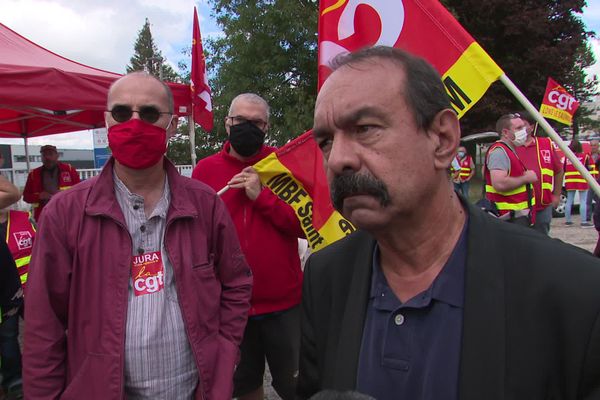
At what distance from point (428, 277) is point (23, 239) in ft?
12.5

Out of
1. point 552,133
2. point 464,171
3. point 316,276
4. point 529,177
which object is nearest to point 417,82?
point 316,276

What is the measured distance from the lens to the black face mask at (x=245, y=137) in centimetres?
293

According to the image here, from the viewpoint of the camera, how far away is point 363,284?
A: 127 centimetres

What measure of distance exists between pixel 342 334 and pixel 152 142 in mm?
1297

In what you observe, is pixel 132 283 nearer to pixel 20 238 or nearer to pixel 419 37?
pixel 419 37

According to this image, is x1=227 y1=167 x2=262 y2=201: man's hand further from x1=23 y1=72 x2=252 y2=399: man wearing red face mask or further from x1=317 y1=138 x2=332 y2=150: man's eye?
x1=317 y1=138 x2=332 y2=150: man's eye

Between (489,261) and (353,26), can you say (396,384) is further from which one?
(353,26)

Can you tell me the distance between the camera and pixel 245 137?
9.65 feet

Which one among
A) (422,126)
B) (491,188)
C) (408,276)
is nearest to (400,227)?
(408,276)

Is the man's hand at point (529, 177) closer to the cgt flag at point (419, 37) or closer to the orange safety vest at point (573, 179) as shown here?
the cgt flag at point (419, 37)

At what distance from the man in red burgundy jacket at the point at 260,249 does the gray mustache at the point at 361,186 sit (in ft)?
5.60

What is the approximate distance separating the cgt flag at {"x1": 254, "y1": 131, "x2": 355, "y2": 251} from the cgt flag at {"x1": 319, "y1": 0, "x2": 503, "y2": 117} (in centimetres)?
56

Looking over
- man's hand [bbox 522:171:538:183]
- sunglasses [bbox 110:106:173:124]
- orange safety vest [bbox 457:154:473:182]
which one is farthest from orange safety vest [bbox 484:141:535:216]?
orange safety vest [bbox 457:154:473:182]

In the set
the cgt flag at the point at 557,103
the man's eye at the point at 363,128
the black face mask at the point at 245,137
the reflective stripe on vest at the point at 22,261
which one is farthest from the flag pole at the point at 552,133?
the reflective stripe on vest at the point at 22,261
